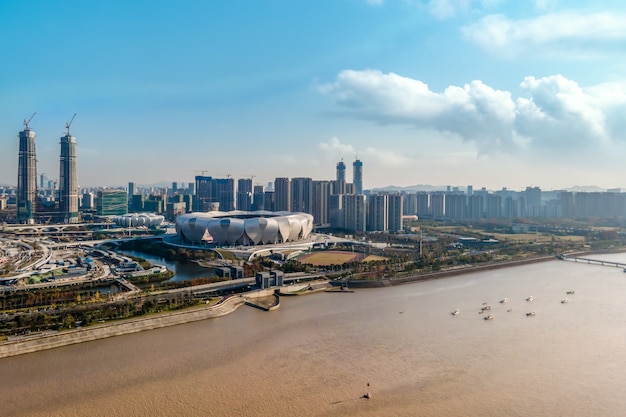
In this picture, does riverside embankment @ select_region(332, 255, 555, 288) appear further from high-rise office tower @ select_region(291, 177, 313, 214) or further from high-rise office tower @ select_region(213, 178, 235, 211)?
high-rise office tower @ select_region(213, 178, 235, 211)

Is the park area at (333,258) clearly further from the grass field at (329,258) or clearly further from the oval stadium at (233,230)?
the oval stadium at (233,230)

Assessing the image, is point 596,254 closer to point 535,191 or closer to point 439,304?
point 439,304

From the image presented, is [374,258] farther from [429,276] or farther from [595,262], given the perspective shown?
[595,262]

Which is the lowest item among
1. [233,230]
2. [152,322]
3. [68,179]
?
[152,322]

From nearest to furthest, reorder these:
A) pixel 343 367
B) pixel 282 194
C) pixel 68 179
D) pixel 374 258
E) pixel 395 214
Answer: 1. pixel 343 367
2. pixel 374 258
3. pixel 395 214
4. pixel 68 179
5. pixel 282 194

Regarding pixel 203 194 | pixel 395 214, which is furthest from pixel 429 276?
pixel 203 194

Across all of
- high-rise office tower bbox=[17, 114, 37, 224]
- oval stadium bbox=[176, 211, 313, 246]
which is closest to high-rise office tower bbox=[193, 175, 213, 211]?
high-rise office tower bbox=[17, 114, 37, 224]

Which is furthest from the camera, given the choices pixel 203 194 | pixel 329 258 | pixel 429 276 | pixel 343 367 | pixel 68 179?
pixel 203 194

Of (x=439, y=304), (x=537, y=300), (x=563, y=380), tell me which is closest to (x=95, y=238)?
(x=439, y=304)
